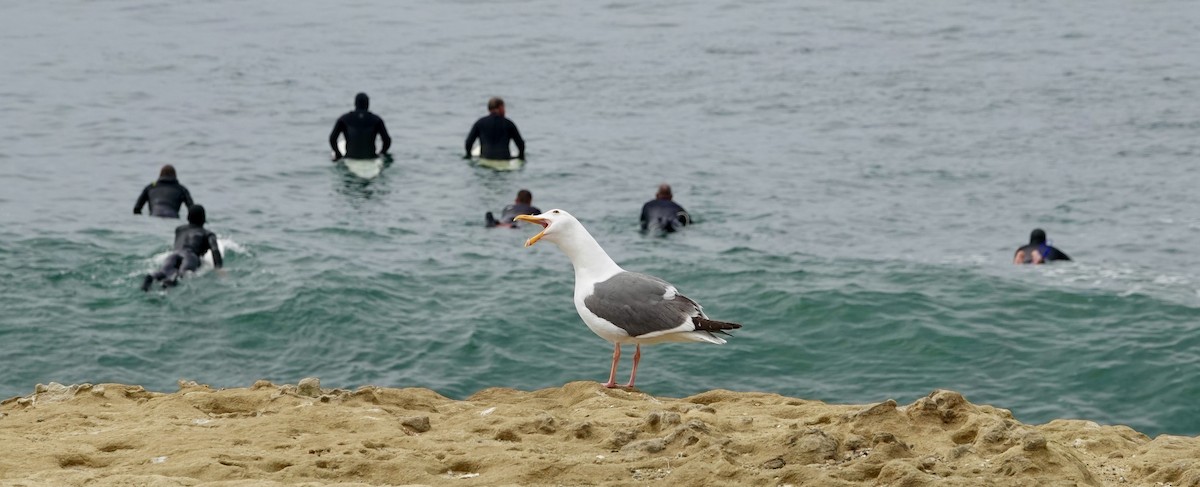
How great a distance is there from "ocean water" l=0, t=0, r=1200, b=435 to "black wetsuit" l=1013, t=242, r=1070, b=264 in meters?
0.14

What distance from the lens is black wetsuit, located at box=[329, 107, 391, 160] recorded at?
86.0ft

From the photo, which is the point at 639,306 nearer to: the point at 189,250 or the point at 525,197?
the point at 189,250

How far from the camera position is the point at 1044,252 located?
19828 millimetres

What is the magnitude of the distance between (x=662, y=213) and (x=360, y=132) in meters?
7.13

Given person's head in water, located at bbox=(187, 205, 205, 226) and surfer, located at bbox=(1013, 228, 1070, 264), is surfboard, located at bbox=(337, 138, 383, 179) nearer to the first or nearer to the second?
person's head in water, located at bbox=(187, 205, 205, 226)

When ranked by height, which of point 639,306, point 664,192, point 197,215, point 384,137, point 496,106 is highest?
point 496,106

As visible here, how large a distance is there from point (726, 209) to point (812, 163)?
3759 mm

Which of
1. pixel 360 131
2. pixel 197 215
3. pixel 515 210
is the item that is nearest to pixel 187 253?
pixel 197 215

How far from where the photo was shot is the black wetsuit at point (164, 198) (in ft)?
A: 72.6

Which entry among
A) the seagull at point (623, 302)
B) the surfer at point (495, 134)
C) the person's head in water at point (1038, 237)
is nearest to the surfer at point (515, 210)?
the surfer at point (495, 134)

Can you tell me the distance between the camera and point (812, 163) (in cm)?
2666

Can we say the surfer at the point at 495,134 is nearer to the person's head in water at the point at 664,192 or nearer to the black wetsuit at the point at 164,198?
the person's head in water at the point at 664,192

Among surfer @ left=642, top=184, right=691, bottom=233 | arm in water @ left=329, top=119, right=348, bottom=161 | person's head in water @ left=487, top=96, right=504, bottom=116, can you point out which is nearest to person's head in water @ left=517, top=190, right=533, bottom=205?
surfer @ left=642, top=184, right=691, bottom=233

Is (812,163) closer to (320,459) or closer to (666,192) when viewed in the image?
(666,192)
